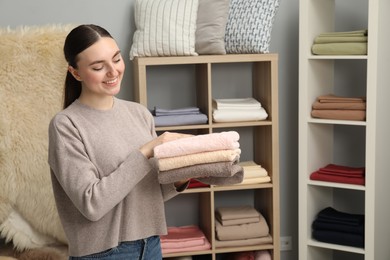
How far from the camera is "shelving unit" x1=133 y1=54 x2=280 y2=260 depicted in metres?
2.93

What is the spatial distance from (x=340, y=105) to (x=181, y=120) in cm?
76

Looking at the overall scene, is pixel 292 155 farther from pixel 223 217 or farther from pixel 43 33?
pixel 43 33

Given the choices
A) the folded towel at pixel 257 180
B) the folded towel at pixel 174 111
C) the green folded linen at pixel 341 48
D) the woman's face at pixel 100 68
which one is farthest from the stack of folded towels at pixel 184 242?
the woman's face at pixel 100 68

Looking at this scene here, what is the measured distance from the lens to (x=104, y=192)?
1586 millimetres

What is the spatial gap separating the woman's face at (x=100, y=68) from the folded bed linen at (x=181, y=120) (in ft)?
4.03

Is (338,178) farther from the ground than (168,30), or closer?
closer

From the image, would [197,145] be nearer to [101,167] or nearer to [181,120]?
[101,167]

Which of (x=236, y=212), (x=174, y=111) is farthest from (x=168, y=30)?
(x=236, y=212)

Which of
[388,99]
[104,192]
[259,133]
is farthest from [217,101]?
[104,192]

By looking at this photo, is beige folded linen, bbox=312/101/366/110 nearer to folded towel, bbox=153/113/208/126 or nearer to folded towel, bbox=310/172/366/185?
folded towel, bbox=310/172/366/185

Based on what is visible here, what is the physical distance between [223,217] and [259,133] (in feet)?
1.61

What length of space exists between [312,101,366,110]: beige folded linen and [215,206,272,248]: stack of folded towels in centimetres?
63

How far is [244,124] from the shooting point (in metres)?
3.01

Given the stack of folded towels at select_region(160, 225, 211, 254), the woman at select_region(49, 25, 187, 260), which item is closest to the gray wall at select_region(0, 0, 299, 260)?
the stack of folded towels at select_region(160, 225, 211, 254)
